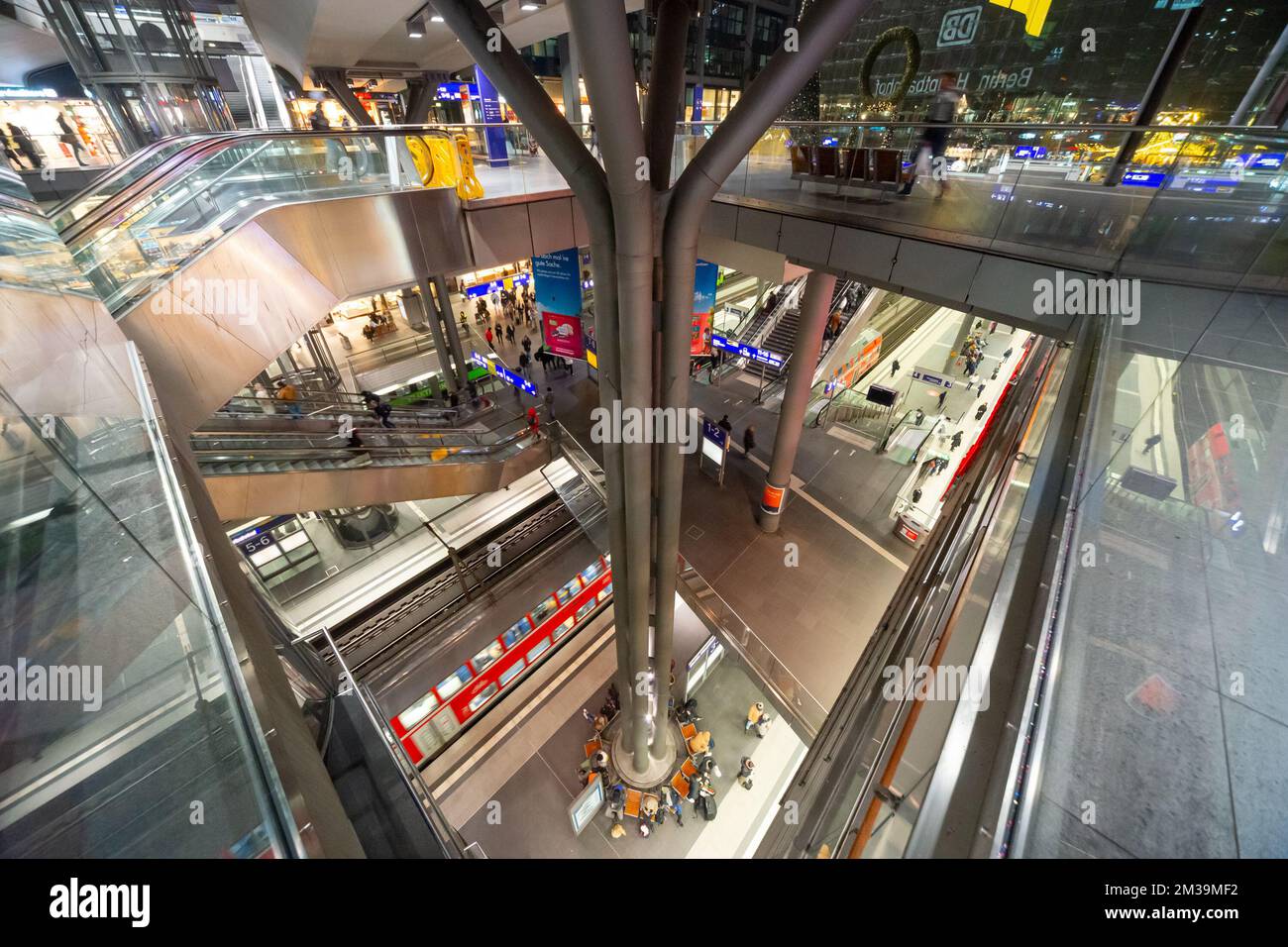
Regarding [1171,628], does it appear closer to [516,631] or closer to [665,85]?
[665,85]

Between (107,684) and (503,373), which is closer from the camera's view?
(107,684)

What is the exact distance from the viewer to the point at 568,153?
3020mm

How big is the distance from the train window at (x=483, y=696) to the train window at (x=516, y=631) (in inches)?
37.1

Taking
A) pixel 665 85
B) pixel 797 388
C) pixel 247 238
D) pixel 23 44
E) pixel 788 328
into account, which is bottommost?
pixel 788 328

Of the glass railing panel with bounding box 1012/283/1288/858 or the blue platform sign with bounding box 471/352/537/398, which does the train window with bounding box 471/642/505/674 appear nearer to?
the blue platform sign with bounding box 471/352/537/398

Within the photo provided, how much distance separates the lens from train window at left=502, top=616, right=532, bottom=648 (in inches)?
385

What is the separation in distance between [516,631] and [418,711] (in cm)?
218

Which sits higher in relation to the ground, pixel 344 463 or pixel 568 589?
pixel 344 463

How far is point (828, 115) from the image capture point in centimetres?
2608

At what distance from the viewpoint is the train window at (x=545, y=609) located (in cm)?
1009

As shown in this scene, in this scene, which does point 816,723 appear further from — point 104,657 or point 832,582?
point 104,657

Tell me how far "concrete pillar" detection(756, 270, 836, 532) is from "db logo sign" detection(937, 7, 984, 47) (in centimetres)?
1903

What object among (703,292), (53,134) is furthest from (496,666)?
(53,134)

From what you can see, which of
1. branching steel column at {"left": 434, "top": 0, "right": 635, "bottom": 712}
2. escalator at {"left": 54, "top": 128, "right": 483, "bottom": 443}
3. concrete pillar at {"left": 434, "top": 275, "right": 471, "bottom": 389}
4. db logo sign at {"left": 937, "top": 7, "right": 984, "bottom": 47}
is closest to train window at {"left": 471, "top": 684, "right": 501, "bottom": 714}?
escalator at {"left": 54, "top": 128, "right": 483, "bottom": 443}
